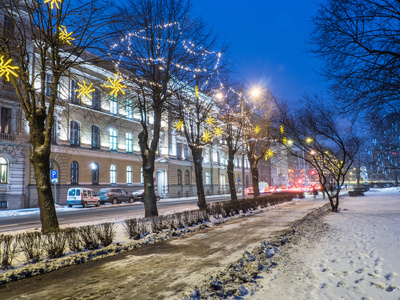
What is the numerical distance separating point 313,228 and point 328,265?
518cm

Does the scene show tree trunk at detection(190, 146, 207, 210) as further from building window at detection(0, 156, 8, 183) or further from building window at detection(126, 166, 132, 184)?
building window at detection(126, 166, 132, 184)

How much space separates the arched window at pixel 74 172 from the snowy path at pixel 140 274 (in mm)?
26515

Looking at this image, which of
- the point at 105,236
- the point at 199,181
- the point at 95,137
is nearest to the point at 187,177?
the point at 95,137

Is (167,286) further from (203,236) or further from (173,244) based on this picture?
(203,236)

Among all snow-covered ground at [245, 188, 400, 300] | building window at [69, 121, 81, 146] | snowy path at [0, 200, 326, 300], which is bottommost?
snow-covered ground at [245, 188, 400, 300]

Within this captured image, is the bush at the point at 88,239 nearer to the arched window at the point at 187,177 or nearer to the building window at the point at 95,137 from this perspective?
the building window at the point at 95,137

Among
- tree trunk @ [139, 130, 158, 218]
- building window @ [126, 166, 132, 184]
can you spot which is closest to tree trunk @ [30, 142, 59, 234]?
tree trunk @ [139, 130, 158, 218]

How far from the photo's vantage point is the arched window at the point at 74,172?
31.6 m

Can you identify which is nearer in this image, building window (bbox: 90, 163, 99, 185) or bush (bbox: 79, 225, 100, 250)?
bush (bbox: 79, 225, 100, 250)

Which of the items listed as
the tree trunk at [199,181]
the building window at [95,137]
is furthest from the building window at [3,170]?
the tree trunk at [199,181]

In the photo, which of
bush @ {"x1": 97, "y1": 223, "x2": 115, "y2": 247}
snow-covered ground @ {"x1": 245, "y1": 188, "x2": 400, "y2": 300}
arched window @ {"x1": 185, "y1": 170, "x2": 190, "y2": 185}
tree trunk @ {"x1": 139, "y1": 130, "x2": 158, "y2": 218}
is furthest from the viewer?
arched window @ {"x1": 185, "y1": 170, "x2": 190, "y2": 185}

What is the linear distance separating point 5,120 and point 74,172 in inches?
333

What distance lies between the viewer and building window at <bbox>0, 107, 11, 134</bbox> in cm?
2616

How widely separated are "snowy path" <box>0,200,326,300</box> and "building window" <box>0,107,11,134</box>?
2474 cm
